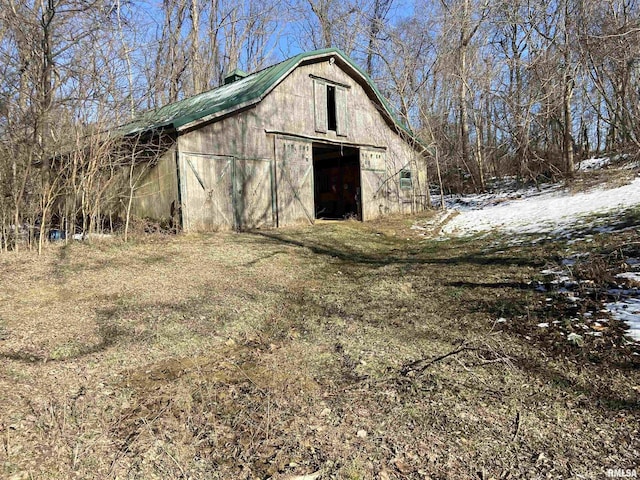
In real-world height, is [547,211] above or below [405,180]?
below

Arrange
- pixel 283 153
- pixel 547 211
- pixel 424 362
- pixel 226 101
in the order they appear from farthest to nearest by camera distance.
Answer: pixel 283 153
pixel 547 211
pixel 226 101
pixel 424 362

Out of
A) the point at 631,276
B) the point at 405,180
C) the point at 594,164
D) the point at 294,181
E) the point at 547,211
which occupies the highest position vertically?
the point at 594,164

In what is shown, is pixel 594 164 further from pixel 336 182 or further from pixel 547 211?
pixel 336 182

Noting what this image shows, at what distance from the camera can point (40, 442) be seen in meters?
2.21

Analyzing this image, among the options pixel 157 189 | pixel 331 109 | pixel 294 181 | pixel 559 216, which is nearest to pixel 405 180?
pixel 331 109

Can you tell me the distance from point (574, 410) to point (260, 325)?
3.05m

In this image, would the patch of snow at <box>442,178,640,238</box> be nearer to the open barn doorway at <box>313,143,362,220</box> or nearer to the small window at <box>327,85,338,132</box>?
the open barn doorway at <box>313,143,362,220</box>

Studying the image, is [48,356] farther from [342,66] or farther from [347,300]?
[342,66]

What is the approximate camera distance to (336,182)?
16.7 metres

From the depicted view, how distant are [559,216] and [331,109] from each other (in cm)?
816

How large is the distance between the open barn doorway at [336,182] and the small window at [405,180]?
187 centimetres

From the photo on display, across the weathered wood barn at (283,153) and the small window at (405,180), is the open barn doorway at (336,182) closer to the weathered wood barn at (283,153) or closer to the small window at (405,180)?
the weathered wood barn at (283,153)

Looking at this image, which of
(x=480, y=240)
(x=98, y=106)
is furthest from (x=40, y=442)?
(x=480, y=240)

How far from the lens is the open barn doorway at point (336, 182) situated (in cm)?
1576
